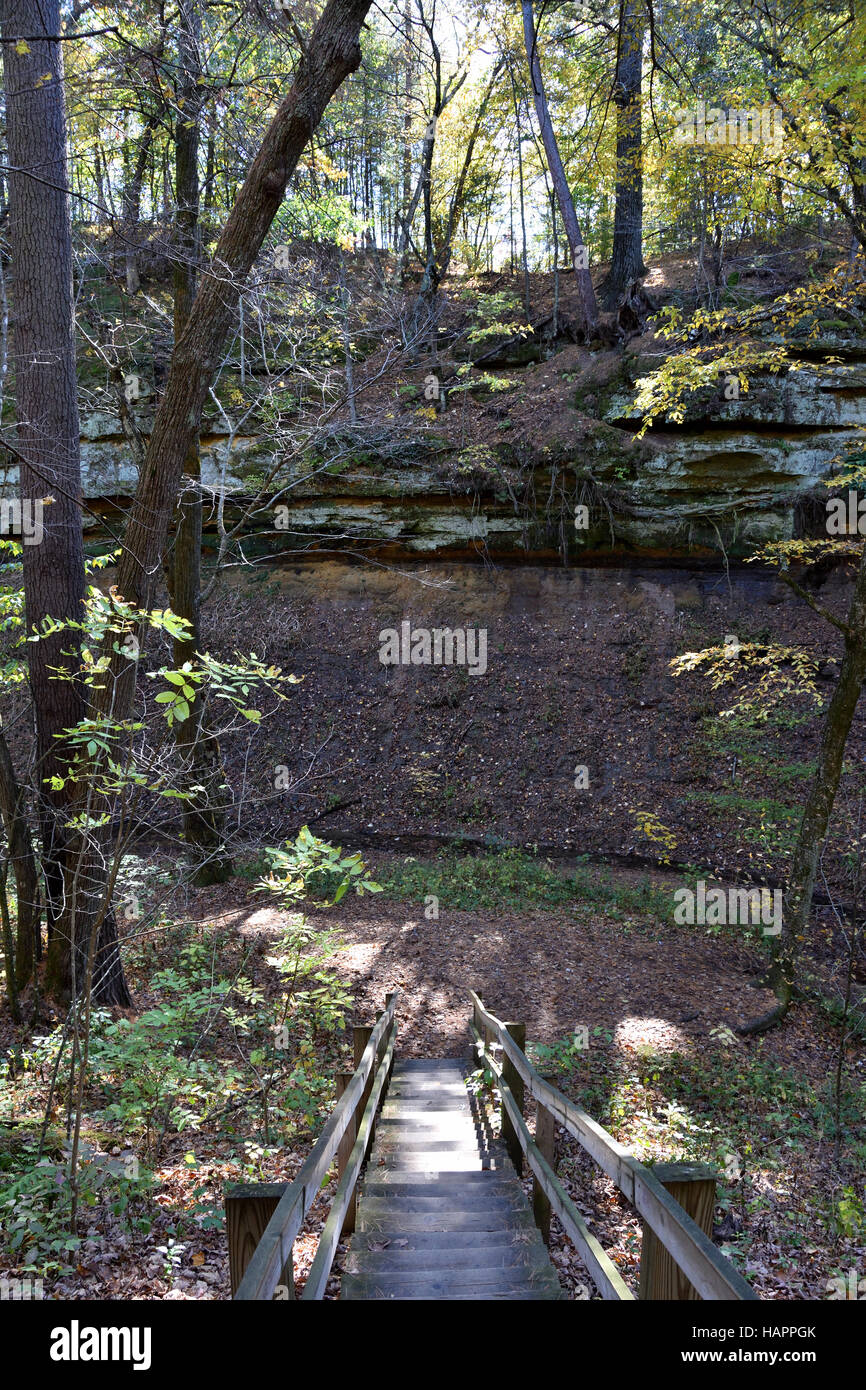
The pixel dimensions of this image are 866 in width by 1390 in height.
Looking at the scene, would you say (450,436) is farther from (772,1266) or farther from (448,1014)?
(772,1266)

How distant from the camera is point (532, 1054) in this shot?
6.95m

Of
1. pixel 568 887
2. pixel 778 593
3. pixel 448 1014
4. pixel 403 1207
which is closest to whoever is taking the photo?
pixel 403 1207

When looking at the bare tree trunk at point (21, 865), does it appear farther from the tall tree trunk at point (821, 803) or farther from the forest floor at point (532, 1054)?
the tall tree trunk at point (821, 803)

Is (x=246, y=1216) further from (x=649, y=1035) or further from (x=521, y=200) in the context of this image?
(x=521, y=200)

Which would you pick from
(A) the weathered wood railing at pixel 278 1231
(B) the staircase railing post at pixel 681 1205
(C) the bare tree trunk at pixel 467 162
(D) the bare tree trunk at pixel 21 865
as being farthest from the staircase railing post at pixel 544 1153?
(C) the bare tree trunk at pixel 467 162

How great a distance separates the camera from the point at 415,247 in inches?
903

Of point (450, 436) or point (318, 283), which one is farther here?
point (450, 436)

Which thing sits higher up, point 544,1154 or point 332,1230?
point 332,1230

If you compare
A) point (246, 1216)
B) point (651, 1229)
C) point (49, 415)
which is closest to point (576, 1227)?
point (651, 1229)

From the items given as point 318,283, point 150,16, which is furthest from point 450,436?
point 150,16

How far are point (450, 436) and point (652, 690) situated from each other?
756 centimetres

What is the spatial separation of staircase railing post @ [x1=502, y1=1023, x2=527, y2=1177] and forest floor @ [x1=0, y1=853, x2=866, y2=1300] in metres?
0.55

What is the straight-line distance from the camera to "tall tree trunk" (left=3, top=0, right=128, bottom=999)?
6398mm

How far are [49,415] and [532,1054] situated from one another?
24.1 feet
